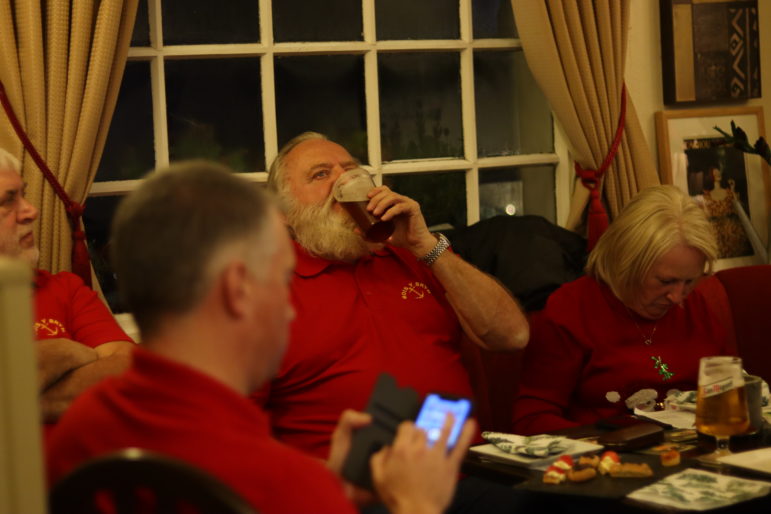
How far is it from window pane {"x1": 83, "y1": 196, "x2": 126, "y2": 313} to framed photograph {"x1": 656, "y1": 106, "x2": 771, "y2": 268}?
205cm

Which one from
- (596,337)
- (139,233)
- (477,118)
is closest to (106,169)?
(477,118)

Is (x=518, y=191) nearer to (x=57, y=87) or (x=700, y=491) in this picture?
(x=57, y=87)

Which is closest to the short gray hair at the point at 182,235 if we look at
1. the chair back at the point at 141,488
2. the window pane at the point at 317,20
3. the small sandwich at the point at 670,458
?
the chair back at the point at 141,488

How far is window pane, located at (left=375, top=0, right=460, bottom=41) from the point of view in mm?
3430

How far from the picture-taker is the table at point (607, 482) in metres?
1.61

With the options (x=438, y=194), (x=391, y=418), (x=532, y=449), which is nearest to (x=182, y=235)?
(x=391, y=418)

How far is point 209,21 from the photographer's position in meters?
3.19

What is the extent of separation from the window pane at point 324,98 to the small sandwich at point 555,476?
1.88 metres

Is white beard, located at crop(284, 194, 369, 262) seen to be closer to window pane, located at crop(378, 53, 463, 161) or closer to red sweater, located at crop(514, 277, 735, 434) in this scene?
red sweater, located at crop(514, 277, 735, 434)

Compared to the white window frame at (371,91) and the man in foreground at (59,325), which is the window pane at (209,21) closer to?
the white window frame at (371,91)

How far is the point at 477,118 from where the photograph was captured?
361 centimetres

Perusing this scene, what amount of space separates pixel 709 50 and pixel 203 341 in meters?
3.10

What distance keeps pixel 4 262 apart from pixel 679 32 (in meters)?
3.19

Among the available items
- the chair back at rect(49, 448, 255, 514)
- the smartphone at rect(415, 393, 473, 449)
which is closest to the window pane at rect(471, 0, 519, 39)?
the smartphone at rect(415, 393, 473, 449)
